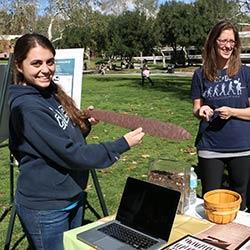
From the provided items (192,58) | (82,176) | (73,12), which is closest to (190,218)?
(82,176)

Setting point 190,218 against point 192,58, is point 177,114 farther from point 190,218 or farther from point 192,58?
point 192,58

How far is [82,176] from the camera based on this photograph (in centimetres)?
210

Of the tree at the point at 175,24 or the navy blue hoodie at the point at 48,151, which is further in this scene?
the tree at the point at 175,24

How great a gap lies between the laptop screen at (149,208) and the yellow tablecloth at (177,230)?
0.09 m

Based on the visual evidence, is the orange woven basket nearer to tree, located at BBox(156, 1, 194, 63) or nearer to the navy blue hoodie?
the navy blue hoodie

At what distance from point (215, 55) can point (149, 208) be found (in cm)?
132

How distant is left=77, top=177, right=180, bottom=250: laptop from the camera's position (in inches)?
72.1

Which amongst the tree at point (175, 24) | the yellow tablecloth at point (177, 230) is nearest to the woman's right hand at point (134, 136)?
the yellow tablecloth at point (177, 230)

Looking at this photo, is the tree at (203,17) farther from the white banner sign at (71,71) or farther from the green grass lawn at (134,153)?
the white banner sign at (71,71)

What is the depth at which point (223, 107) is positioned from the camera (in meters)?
2.72

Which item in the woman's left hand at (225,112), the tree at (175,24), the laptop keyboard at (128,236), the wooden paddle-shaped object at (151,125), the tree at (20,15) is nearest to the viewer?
the wooden paddle-shaped object at (151,125)

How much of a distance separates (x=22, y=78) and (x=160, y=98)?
39.2ft

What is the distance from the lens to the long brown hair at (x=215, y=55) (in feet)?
9.09

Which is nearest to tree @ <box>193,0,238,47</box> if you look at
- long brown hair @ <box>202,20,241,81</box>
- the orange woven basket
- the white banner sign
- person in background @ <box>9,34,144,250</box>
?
the white banner sign
